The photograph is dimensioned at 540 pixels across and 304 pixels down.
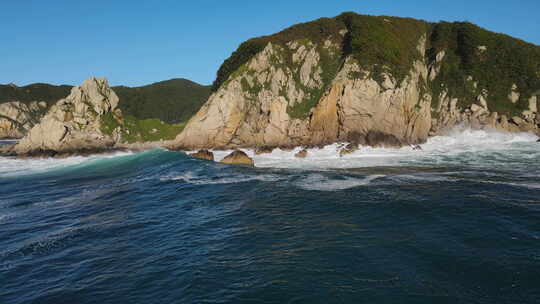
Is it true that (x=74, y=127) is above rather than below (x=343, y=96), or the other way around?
below

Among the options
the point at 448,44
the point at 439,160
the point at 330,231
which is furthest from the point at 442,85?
the point at 330,231

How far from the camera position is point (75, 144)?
5925 centimetres

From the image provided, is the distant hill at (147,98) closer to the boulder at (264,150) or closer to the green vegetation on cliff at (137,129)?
the green vegetation on cliff at (137,129)

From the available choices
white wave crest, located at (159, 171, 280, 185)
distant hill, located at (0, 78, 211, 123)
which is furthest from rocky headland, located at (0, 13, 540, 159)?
distant hill, located at (0, 78, 211, 123)

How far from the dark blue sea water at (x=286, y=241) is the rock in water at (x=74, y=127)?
1426 inches

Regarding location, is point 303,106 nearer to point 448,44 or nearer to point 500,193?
point 448,44

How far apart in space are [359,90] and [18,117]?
160968mm

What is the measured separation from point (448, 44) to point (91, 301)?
74120 millimetres

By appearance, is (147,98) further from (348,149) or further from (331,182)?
(331,182)

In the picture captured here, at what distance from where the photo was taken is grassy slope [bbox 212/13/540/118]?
55344 mm

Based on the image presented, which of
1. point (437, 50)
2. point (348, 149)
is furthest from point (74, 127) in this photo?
point (437, 50)

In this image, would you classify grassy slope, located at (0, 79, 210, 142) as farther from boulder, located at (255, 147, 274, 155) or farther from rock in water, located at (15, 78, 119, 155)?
boulder, located at (255, 147, 274, 155)

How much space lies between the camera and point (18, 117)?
147 metres

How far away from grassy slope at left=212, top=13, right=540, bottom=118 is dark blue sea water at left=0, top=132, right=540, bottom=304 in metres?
32.5
